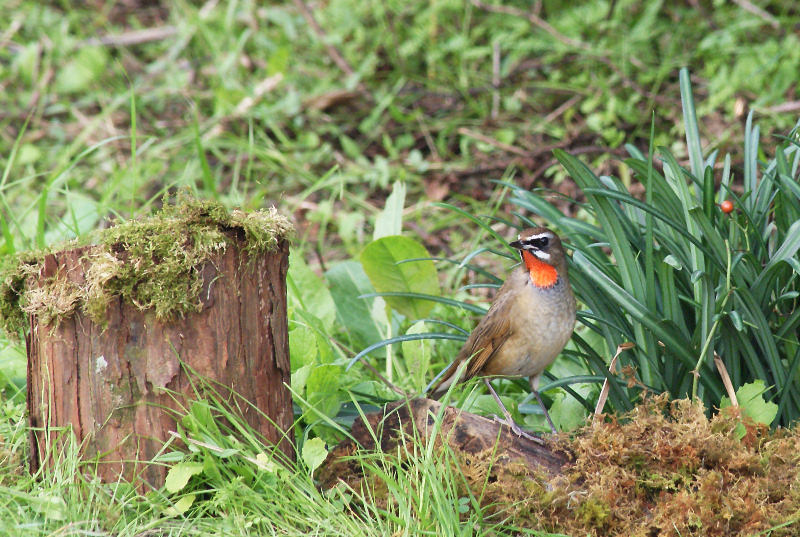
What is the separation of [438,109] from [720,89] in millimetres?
2557

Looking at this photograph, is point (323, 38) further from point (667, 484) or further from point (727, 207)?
point (667, 484)

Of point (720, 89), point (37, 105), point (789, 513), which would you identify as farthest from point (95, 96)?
point (789, 513)

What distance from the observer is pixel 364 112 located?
28.0 feet

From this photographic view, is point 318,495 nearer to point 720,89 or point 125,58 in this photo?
point 720,89

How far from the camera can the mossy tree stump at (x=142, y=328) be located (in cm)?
326

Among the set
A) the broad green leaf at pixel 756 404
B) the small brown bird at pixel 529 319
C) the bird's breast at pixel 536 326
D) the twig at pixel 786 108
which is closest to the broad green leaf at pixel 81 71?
the twig at pixel 786 108

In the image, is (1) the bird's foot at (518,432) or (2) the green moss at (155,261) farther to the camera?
(1) the bird's foot at (518,432)

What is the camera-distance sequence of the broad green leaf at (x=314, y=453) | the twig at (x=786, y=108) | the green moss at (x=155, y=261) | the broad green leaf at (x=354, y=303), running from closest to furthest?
1. the green moss at (x=155, y=261)
2. the broad green leaf at (x=314, y=453)
3. the broad green leaf at (x=354, y=303)
4. the twig at (x=786, y=108)

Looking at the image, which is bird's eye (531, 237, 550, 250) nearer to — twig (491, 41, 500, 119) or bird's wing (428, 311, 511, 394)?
bird's wing (428, 311, 511, 394)

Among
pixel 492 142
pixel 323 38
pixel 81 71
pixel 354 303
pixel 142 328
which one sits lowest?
pixel 354 303

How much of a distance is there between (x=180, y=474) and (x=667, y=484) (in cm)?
184

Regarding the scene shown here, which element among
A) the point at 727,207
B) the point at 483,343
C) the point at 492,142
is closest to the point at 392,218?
the point at 483,343

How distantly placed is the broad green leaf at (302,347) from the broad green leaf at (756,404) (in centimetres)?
190

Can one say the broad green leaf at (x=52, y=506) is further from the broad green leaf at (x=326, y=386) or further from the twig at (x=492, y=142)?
the twig at (x=492, y=142)
